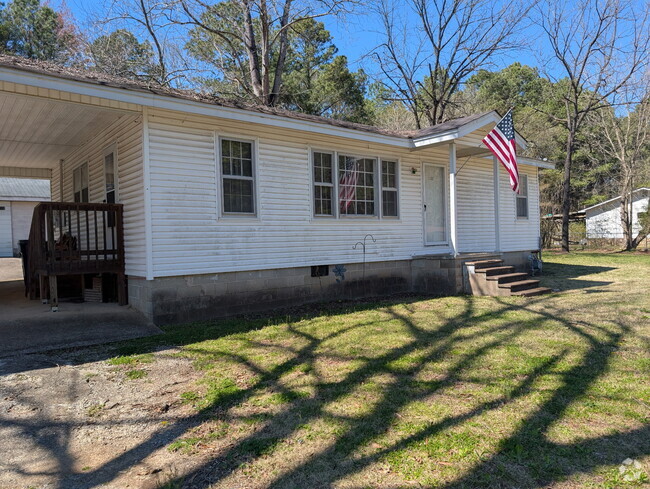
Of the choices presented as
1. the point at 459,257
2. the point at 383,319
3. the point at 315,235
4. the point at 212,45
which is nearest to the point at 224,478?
the point at 383,319

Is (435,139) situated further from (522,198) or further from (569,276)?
(569,276)

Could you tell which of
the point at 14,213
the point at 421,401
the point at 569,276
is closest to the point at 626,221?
the point at 569,276

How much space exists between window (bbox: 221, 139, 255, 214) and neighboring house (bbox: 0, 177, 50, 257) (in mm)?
16224

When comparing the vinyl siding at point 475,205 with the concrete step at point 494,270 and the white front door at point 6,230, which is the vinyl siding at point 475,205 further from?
the white front door at point 6,230

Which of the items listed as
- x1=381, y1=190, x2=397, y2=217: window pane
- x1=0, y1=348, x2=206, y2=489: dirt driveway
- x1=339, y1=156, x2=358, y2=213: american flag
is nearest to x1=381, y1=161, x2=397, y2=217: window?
x1=381, y1=190, x2=397, y2=217: window pane

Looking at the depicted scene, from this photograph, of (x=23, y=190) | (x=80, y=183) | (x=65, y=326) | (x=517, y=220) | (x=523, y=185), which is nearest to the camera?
(x=65, y=326)

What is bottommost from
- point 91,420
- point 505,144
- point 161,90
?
point 91,420

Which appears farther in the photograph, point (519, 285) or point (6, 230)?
point (6, 230)

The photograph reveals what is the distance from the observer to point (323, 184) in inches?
339

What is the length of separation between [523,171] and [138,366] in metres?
12.0

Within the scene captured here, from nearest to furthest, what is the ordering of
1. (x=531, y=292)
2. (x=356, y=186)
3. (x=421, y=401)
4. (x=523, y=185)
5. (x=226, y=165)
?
(x=421, y=401)
(x=226, y=165)
(x=531, y=292)
(x=356, y=186)
(x=523, y=185)

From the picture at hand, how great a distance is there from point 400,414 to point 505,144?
753cm

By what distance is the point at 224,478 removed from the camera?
251 cm

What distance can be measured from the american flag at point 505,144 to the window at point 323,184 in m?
3.26
